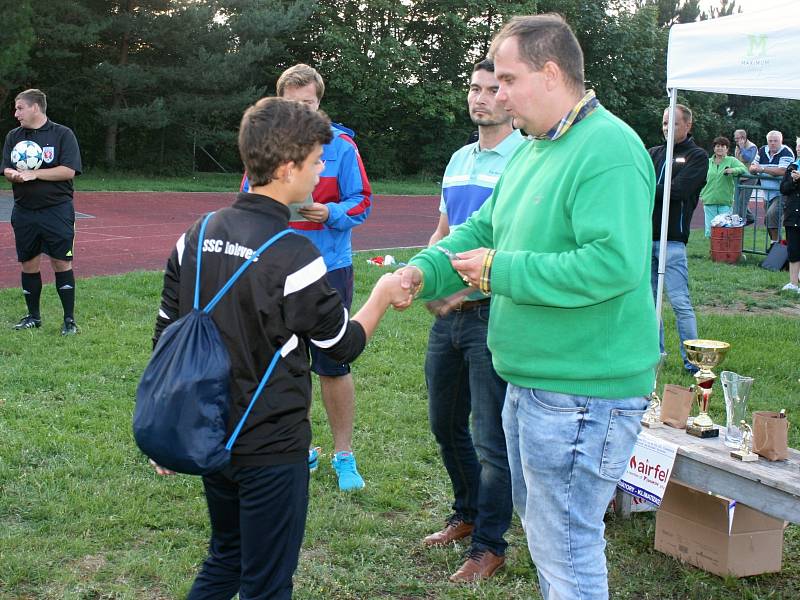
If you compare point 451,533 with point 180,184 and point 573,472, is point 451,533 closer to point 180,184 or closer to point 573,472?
point 573,472

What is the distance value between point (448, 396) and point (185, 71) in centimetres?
2599

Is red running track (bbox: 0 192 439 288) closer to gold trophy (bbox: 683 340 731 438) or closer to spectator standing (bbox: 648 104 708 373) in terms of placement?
spectator standing (bbox: 648 104 708 373)

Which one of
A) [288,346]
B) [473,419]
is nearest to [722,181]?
[473,419]

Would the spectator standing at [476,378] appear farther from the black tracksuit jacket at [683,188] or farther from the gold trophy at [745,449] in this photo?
the black tracksuit jacket at [683,188]

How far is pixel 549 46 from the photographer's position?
2.38m

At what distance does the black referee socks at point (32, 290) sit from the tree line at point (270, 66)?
17.2m

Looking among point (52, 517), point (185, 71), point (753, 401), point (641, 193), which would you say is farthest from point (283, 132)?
point (185, 71)

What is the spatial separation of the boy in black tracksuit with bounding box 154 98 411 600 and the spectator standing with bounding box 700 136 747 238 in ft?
45.4

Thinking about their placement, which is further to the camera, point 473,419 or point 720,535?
point 720,535

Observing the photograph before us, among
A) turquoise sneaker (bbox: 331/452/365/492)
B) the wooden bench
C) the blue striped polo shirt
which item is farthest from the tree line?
the wooden bench

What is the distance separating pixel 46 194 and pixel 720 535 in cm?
657

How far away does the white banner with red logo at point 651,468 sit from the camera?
3.79m

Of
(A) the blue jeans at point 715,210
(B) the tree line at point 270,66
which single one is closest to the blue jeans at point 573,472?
(A) the blue jeans at point 715,210

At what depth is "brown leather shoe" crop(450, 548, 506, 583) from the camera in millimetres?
3801
